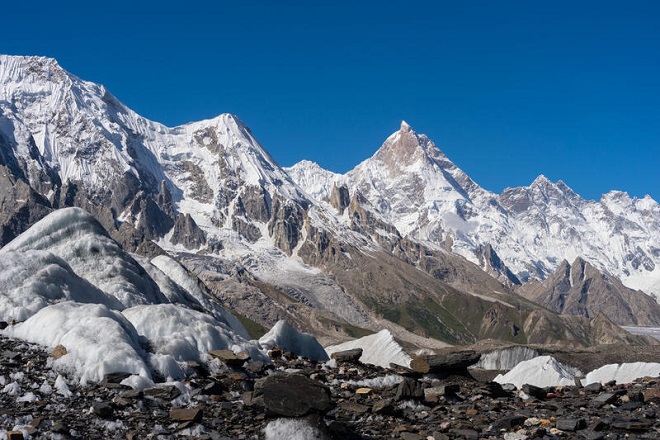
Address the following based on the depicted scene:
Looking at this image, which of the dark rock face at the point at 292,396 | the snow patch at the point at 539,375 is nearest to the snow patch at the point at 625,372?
the snow patch at the point at 539,375

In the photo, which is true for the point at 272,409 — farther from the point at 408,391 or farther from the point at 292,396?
the point at 408,391

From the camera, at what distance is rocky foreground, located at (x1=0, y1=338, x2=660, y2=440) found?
75.7ft

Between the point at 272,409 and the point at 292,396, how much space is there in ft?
2.62

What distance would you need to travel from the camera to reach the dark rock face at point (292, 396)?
24250mm

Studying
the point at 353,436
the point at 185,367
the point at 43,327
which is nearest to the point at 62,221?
the point at 43,327

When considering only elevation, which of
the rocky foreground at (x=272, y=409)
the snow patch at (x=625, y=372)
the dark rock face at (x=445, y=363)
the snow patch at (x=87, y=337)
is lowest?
the rocky foreground at (x=272, y=409)

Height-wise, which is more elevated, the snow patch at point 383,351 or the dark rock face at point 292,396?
the snow patch at point 383,351

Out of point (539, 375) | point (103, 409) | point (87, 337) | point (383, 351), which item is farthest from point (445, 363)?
point (383, 351)

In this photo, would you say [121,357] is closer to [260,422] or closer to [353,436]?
[260,422]

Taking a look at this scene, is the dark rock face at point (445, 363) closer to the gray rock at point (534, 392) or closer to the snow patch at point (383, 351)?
the gray rock at point (534, 392)

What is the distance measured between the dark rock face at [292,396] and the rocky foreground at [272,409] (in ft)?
0.11

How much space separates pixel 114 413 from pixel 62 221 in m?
29.4

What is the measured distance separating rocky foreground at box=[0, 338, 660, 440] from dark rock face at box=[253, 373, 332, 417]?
0.11ft

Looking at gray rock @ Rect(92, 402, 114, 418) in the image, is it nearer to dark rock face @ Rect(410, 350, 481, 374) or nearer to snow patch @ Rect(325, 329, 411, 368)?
dark rock face @ Rect(410, 350, 481, 374)
